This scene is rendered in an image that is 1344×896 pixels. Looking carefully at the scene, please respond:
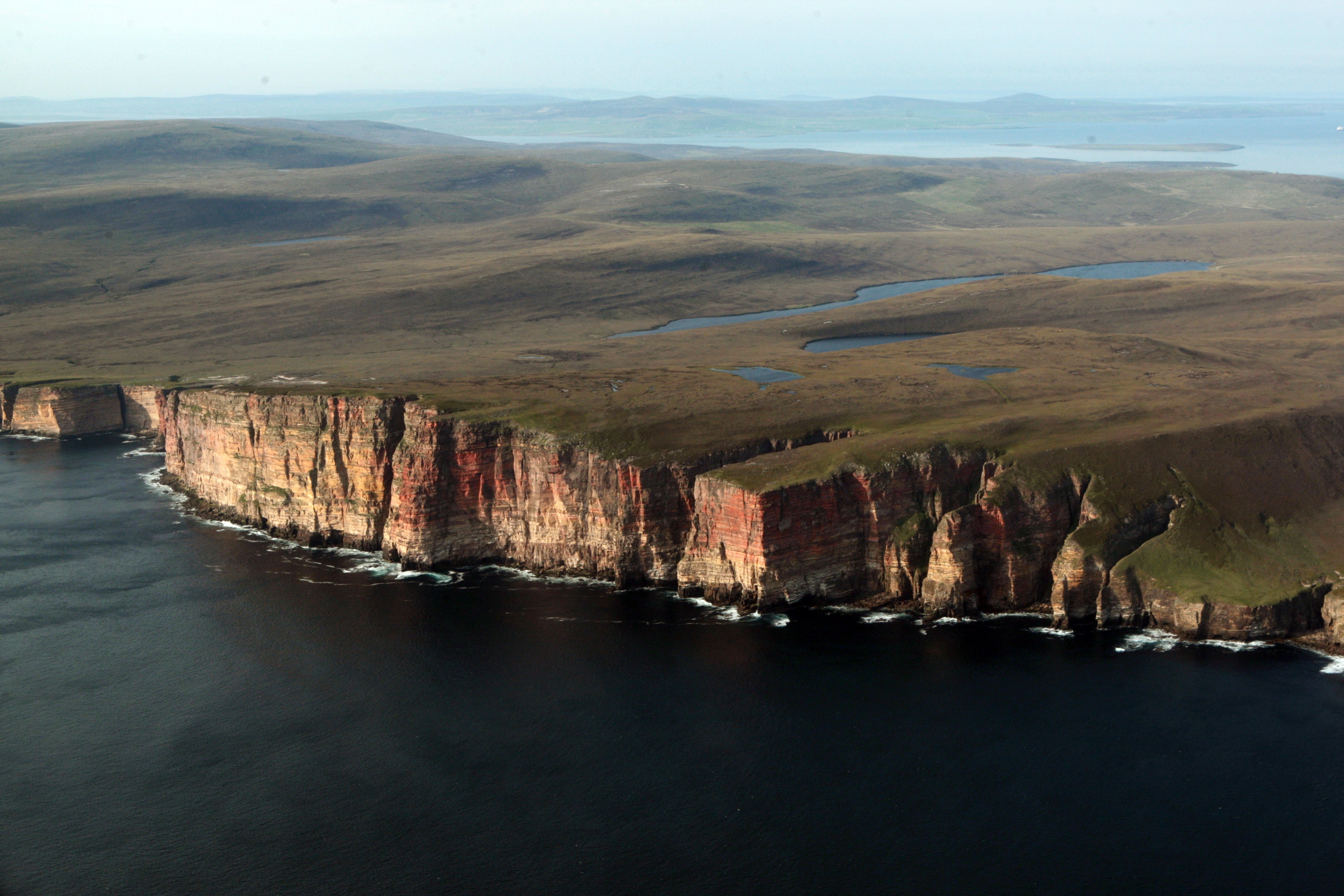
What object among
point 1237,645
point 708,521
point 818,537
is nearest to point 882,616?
point 818,537

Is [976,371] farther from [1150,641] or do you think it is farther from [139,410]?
[139,410]

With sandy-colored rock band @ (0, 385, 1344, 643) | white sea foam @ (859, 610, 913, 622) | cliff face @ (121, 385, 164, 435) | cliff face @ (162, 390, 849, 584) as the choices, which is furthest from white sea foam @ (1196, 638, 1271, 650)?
cliff face @ (121, 385, 164, 435)

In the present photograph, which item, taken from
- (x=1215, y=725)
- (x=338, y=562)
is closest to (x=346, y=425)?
(x=338, y=562)

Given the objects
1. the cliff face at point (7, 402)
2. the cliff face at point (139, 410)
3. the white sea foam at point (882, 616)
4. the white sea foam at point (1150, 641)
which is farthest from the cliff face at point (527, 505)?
the cliff face at point (7, 402)

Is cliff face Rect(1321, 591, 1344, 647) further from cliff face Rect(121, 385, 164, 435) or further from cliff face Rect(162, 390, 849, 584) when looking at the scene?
cliff face Rect(121, 385, 164, 435)

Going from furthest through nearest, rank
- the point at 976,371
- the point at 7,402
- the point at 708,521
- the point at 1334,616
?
the point at 7,402, the point at 976,371, the point at 708,521, the point at 1334,616

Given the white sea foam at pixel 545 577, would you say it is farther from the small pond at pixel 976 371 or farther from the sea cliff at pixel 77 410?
the sea cliff at pixel 77 410
